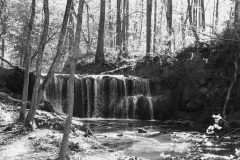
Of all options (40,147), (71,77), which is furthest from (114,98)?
(71,77)

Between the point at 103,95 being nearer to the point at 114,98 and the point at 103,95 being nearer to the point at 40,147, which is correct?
the point at 114,98

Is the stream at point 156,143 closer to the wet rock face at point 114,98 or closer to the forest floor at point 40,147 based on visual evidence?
the forest floor at point 40,147

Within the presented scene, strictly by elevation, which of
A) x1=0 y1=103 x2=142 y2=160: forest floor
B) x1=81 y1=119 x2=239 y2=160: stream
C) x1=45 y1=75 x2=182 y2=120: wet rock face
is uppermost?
x1=45 y1=75 x2=182 y2=120: wet rock face

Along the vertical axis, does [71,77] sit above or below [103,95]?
above

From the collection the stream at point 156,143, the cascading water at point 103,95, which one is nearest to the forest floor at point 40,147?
the stream at point 156,143

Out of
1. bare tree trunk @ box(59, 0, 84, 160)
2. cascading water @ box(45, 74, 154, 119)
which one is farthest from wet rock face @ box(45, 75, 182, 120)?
bare tree trunk @ box(59, 0, 84, 160)

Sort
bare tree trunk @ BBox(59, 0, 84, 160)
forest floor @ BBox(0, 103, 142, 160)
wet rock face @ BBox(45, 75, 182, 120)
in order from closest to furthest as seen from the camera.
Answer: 1. bare tree trunk @ BBox(59, 0, 84, 160)
2. forest floor @ BBox(0, 103, 142, 160)
3. wet rock face @ BBox(45, 75, 182, 120)

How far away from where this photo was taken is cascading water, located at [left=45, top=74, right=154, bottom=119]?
16.6 m

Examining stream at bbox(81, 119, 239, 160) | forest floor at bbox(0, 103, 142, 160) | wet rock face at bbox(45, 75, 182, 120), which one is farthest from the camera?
wet rock face at bbox(45, 75, 182, 120)

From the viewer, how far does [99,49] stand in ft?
68.5

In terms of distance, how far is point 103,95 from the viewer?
56.4ft

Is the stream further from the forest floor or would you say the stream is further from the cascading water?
the cascading water

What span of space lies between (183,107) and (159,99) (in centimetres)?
→ 140

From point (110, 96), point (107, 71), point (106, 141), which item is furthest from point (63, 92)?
point (106, 141)
